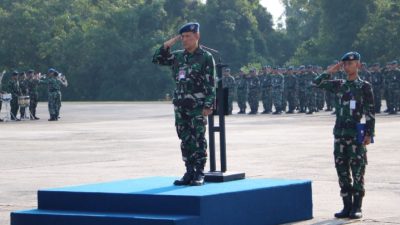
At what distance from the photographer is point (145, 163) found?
1994 cm

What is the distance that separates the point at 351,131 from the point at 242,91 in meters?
33.5

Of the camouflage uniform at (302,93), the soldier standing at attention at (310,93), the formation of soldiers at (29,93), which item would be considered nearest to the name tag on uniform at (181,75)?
the formation of soldiers at (29,93)

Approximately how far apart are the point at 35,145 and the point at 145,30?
5602 centimetres

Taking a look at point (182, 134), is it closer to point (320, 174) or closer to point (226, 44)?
point (320, 174)

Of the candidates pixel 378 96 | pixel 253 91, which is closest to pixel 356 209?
pixel 378 96

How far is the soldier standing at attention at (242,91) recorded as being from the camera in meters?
45.0

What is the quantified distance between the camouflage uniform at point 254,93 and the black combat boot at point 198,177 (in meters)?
32.4

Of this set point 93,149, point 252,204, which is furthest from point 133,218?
point 93,149

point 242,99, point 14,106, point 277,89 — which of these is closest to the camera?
point 14,106

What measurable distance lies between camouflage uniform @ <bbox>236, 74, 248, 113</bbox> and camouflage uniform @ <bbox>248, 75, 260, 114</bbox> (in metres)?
0.22

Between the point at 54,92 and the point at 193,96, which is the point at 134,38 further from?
the point at 193,96

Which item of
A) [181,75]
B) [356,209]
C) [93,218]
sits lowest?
[356,209]

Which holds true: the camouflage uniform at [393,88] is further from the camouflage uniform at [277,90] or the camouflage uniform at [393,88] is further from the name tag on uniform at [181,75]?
the name tag on uniform at [181,75]

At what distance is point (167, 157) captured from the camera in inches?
837
